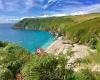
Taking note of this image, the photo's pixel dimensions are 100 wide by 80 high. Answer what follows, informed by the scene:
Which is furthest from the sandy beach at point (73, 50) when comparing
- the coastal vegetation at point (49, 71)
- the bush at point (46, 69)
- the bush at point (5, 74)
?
the bush at point (46, 69)

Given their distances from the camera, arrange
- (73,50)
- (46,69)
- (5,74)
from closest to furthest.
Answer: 1. (46,69)
2. (5,74)
3. (73,50)

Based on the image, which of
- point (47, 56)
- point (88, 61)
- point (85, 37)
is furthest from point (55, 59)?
point (85, 37)

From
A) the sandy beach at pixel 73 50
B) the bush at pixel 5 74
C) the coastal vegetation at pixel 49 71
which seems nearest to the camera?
the coastal vegetation at pixel 49 71

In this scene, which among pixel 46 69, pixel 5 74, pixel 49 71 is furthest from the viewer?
pixel 5 74

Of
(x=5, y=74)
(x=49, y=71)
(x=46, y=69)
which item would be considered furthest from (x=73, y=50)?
(x=46, y=69)

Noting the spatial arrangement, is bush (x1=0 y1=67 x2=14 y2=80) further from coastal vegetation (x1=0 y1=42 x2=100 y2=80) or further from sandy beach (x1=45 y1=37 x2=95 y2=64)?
sandy beach (x1=45 y1=37 x2=95 y2=64)

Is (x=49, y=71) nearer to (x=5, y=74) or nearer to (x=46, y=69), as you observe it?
(x=46, y=69)

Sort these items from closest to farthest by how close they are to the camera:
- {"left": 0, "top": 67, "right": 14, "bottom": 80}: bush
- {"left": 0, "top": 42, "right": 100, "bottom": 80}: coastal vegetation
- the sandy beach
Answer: {"left": 0, "top": 42, "right": 100, "bottom": 80}: coastal vegetation, {"left": 0, "top": 67, "right": 14, "bottom": 80}: bush, the sandy beach

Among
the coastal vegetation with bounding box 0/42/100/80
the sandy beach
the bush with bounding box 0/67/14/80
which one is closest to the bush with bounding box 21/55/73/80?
the coastal vegetation with bounding box 0/42/100/80

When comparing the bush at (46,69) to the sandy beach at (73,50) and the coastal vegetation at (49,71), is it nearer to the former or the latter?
the coastal vegetation at (49,71)

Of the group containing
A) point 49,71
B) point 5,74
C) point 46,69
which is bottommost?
point 5,74

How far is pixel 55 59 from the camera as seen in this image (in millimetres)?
18859

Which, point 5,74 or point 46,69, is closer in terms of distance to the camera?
point 46,69

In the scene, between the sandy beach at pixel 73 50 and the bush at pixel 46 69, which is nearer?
the bush at pixel 46 69
